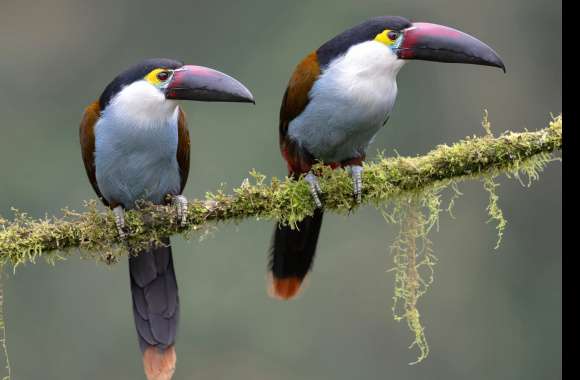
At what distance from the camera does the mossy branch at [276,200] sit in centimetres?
342

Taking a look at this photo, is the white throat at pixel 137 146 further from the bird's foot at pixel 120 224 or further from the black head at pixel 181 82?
the bird's foot at pixel 120 224

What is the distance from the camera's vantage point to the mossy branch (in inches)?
135

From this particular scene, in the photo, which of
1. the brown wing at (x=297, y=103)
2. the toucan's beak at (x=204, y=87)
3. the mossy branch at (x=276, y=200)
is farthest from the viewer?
the brown wing at (x=297, y=103)

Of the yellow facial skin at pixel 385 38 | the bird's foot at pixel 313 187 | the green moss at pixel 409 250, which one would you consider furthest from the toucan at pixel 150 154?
the green moss at pixel 409 250

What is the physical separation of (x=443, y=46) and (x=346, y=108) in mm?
Answer: 434

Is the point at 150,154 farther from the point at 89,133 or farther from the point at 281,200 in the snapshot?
the point at 281,200

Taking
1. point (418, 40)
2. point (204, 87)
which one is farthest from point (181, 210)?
point (418, 40)

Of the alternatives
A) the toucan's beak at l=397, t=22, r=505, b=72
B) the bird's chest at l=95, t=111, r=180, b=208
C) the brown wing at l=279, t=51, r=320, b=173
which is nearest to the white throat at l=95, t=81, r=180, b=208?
the bird's chest at l=95, t=111, r=180, b=208

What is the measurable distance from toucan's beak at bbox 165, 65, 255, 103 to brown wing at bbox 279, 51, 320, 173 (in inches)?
15.5

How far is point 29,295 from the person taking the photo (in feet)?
24.8

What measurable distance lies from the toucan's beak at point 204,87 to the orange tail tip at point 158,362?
3.44ft

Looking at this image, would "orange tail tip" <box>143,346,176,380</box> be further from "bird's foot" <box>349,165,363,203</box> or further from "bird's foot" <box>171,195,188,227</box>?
"bird's foot" <box>349,165,363,203</box>
